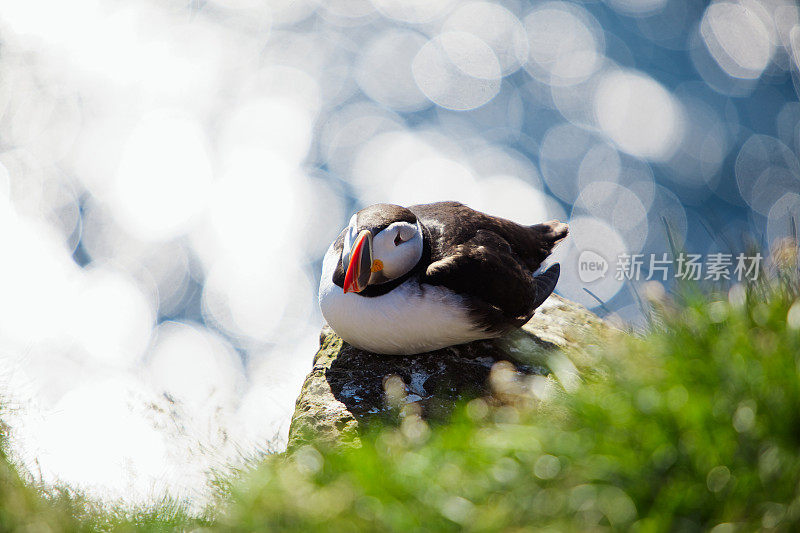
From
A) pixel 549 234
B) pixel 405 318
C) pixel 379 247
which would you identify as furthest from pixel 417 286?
pixel 549 234

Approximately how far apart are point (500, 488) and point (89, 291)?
30.7 ft

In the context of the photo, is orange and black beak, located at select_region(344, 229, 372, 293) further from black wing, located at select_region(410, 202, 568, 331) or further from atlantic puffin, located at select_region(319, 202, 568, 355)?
black wing, located at select_region(410, 202, 568, 331)

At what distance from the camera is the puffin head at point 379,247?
406cm

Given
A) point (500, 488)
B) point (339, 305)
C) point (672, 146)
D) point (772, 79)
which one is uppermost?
point (500, 488)

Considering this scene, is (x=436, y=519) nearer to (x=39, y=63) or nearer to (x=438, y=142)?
(x=438, y=142)

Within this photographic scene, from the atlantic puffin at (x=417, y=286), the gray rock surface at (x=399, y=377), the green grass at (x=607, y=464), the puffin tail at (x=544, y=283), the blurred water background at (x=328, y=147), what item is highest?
the green grass at (x=607, y=464)

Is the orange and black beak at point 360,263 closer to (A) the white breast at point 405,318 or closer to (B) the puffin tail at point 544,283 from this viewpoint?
(A) the white breast at point 405,318

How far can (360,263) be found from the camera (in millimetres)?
4043

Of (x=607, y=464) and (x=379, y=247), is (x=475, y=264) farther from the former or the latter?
(x=607, y=464)

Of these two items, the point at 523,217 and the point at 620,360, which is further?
the point at 523,217

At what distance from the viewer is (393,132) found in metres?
12.7

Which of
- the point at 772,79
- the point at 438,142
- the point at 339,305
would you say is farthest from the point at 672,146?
the point at 339,305

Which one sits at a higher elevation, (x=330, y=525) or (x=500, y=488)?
(x=500, y=488)

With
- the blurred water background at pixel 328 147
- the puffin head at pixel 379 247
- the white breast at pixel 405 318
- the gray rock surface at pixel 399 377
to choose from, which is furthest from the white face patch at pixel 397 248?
the blurred water background at pixel 328 147
